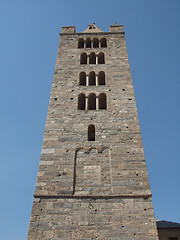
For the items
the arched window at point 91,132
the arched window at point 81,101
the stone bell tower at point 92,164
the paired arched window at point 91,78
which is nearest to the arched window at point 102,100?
the stone bell tower at point 92,164

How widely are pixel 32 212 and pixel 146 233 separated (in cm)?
440

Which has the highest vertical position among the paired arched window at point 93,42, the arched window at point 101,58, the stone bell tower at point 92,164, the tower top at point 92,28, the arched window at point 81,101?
the tower top at point 92,28

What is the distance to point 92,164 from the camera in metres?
10.9

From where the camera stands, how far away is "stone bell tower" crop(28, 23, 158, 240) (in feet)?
29.4

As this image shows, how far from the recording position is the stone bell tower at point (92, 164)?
8953 millimetres

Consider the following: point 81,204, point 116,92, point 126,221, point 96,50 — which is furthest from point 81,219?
point 96,50

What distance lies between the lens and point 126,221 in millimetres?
9008

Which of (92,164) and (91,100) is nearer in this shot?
(92,164)

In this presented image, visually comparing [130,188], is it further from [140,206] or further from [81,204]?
[81,204]

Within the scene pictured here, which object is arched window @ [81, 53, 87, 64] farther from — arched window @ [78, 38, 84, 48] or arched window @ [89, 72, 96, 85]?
arched window @ [89, 72, 96, 85]

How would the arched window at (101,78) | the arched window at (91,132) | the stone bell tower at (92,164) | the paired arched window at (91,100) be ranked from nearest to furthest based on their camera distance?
the stone bell tower at (92,164), the arched window at (91,132), the paired arched window at (91,100), the arched window at (101,78)

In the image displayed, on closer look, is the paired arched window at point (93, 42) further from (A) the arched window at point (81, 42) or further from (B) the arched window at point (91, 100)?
(B) the arched window at point (91, 100)

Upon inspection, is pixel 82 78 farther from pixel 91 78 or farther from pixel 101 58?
pixel 101 58

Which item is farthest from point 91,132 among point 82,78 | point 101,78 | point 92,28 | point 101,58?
point 92,28
